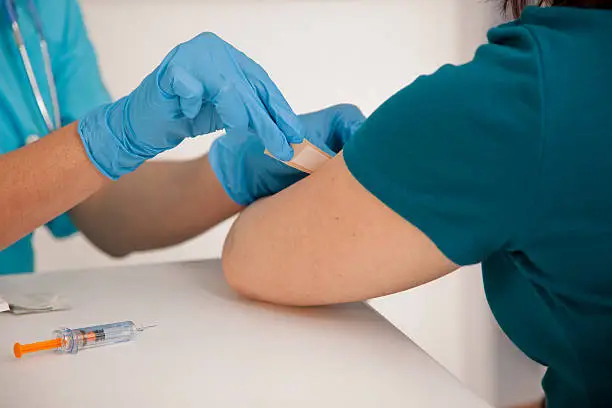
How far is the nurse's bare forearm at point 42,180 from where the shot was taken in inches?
34.5

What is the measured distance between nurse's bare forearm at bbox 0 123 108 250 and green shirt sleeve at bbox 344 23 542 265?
0.44m

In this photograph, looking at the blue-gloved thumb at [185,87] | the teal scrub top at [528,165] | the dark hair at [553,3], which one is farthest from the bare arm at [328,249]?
the dark hair at [553,3]

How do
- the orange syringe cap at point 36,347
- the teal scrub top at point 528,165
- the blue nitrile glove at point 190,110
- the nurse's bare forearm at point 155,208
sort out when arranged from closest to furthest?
the teal scrub top at point 528,165
the orange syringe cap at point 36,347
the blue nitrile glove at point 190,110
the nurse's bare forearm at point 155,208

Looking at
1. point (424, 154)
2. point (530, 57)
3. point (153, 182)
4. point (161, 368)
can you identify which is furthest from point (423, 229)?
point (153, 182)

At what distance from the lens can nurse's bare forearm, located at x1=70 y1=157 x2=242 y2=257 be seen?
113 centimetres

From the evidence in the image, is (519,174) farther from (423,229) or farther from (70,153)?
(70,153)

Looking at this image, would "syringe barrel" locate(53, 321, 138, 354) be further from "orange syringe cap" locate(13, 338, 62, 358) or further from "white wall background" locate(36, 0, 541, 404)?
"white wall background" locate(36, 0, 541, 404)

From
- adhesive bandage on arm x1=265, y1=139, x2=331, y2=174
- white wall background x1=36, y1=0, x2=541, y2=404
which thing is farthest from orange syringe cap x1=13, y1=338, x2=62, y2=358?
white wall background x1=36, y1=0, x2=541, y2=404

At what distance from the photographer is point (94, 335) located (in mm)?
746

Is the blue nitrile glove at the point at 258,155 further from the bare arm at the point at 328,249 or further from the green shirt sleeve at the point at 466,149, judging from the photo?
the green shirt sleeve at the point at 466,149

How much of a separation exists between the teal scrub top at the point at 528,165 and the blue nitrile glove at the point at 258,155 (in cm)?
30

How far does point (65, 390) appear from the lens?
0.64m

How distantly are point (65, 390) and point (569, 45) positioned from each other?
59 cm

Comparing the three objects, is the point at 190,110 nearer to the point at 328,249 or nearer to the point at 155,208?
the point at 328,249
